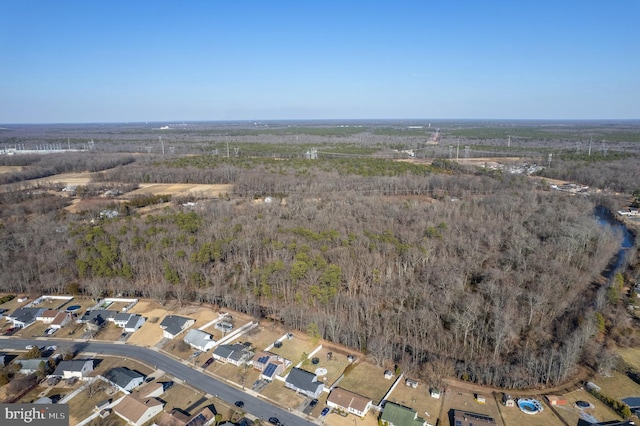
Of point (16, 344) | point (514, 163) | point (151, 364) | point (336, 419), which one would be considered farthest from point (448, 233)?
point (514, 163)

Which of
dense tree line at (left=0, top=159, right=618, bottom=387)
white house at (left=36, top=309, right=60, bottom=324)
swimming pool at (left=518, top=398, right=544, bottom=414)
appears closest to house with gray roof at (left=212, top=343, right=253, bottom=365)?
dense tree line at (left=0, top=159, right=618, bottom=387)

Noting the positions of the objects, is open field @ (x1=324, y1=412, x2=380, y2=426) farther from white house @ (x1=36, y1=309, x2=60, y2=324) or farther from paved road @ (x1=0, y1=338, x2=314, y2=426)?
white house @ (x1=36, y1=309, x2=60, y2=324)

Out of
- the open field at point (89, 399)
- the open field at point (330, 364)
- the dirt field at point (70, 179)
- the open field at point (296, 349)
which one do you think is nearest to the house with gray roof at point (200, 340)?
the open field at point (296, 349)

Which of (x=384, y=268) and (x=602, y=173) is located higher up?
(x=602, y=173)

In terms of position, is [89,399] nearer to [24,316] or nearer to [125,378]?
[125,378]

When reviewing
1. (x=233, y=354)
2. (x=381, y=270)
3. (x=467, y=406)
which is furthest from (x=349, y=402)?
(x=381, y=270)

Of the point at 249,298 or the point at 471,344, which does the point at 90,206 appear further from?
the point at 471,344
